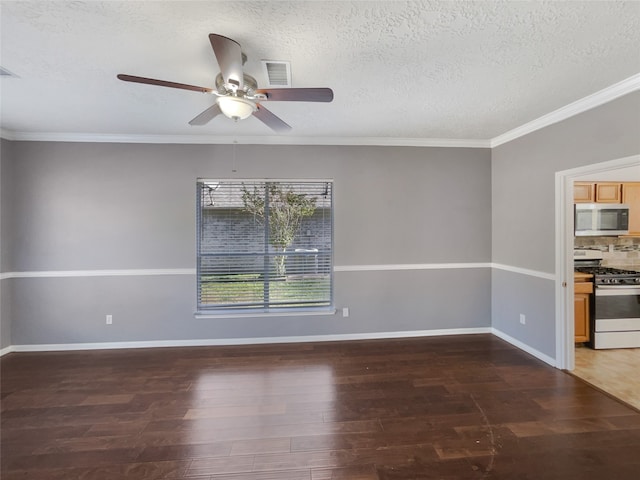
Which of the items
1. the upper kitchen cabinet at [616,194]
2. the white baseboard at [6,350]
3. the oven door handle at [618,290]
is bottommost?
the white baseboard at [6,350]

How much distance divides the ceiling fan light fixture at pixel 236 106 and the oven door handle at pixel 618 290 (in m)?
4.16

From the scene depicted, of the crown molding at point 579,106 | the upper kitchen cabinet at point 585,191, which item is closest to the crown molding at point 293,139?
the crown molding at point 579,106

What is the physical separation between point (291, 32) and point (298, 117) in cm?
126

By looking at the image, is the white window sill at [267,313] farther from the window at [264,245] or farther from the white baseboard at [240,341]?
the white baseboard at [240,341]

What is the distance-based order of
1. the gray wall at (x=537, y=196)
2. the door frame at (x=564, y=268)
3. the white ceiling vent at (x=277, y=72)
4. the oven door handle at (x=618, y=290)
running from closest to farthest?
the white ceiling vent at (x=277, y=72) < the gray wall at (x=537, y=196) < the door frame at (x=564, y=268) < the oven door handle at (x=618, y=290)

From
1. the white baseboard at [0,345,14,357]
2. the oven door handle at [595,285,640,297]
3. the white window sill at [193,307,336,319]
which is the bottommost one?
the white baseboard at [0,345,14,357]

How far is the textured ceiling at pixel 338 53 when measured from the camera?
1.47 m

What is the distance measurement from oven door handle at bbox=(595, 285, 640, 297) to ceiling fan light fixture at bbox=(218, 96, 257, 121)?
13.7 feet

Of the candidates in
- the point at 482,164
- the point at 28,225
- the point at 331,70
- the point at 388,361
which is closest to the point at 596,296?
the point at 482,164

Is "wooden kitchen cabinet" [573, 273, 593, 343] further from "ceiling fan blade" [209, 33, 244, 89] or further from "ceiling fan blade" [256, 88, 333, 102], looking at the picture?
"ceiling fan blade" [209, 33, 244, 89]

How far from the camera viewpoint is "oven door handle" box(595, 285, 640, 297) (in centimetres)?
317

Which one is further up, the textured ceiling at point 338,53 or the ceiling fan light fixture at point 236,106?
the textured ceiling at point 338,53

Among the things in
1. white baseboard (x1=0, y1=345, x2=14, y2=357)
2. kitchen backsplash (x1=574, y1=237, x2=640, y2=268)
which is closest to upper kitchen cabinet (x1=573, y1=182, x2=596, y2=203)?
kitchen backsplash (x1=574, y1=237, x2=640, y2=268)

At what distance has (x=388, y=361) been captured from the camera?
3.02m
